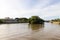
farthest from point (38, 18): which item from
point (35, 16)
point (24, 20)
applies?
point (24, 20)

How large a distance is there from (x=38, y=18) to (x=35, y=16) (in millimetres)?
2213

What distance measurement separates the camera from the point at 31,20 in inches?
2635

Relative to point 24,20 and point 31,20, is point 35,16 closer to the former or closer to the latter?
point 31,20

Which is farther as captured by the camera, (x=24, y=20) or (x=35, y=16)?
(x=24, y=20)

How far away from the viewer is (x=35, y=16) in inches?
2628

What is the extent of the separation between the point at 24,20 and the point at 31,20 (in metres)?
42.0

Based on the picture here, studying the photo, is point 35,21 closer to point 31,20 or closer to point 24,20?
point 31,20

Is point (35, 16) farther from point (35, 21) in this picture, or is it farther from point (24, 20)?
point (24, 20)

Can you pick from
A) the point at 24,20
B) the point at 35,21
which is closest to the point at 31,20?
the point at 35,21

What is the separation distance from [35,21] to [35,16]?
122 inches

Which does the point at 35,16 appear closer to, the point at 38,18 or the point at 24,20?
the point at 38,18

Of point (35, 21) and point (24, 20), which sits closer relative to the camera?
point (35, 21)

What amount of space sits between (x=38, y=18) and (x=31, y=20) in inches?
172

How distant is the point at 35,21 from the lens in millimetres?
65875
